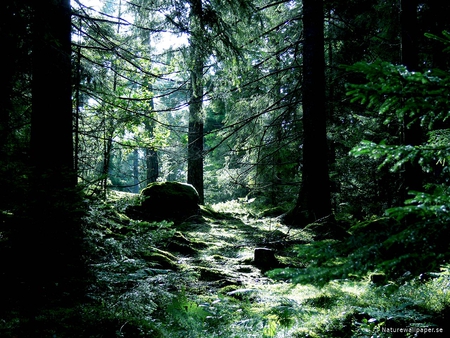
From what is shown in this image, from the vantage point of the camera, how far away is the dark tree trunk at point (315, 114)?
7695 millimetres

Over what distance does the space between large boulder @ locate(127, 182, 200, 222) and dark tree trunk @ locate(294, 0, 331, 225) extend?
406 cm

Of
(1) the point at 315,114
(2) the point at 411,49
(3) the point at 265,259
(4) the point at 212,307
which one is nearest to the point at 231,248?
(3) the point at 265,259

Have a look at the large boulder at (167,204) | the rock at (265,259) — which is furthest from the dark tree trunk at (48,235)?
the large boulder at (167,204)

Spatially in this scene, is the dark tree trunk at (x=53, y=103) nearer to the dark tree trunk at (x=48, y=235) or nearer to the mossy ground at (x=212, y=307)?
the dark tree trunk at (x=48, y=235)

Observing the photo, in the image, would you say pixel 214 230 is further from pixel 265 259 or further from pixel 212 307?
pixel 212 307

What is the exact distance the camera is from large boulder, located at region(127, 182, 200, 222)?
9.26 metres

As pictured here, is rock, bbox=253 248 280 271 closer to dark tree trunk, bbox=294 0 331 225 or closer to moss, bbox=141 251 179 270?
moss, bbox=141 251 179 270

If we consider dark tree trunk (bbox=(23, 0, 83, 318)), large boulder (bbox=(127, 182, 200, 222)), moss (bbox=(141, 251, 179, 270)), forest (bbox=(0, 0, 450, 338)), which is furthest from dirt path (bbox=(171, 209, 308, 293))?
dark tree trunk (bbox=(23, 0, 83, 318))

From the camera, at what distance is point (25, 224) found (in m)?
3.18

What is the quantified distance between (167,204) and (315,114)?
201 inches

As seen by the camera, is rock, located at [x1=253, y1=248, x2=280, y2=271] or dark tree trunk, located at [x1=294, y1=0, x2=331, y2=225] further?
dark tree trunk, located at [x1=294, y1=0, x2=331, y2=225]

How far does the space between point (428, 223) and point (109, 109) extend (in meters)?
8.19

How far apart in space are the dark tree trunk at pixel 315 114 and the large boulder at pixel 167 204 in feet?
13.3

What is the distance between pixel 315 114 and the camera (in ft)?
25.6
